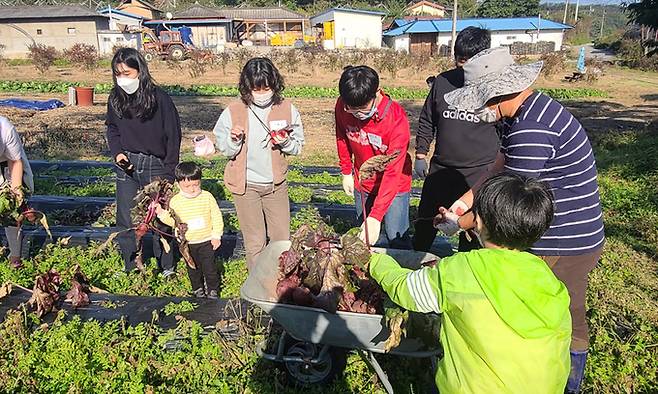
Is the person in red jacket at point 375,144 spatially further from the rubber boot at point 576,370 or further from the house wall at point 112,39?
the house wall at point 112,39

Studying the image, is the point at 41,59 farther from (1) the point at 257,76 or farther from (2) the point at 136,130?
(1) the point at 257,76

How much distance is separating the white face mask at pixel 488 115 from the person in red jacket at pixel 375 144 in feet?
2.89

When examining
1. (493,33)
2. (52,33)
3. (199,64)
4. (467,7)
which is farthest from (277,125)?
(467,7)

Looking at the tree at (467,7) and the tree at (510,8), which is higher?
the tree at (467,7)

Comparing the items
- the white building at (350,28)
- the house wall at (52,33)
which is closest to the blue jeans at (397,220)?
the white building at (350,28)

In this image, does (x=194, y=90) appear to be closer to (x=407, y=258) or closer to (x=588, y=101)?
(x=588, y=101)

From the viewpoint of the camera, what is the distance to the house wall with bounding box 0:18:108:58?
40156mm

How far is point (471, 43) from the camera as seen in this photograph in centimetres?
357

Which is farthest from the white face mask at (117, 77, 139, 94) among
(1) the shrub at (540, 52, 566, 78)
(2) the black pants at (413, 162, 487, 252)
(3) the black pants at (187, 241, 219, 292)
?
(1) the shrub at (540, 52, 566, 78)

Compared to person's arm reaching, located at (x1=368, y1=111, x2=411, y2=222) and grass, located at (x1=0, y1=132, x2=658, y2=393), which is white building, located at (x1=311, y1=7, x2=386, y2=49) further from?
grass, located at (x1=0, y1=132, x2=658, y2=393)

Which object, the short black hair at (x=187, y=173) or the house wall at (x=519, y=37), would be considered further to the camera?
the house wall at (x=519, y=37)

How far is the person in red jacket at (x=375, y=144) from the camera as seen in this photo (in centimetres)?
320

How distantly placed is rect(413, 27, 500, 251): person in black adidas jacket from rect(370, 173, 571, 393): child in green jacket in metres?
1.74

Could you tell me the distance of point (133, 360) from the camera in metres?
3.25
